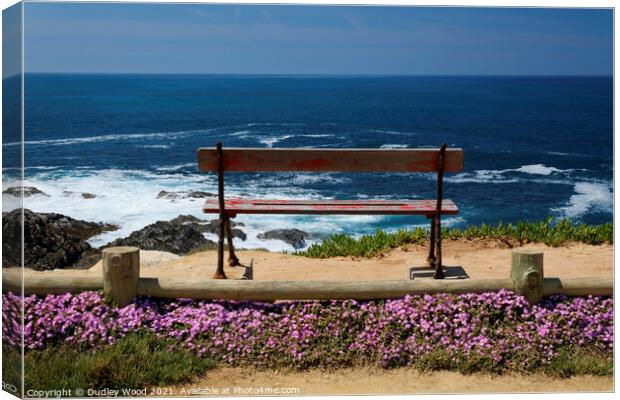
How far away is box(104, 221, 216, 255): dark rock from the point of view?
46.1 ft

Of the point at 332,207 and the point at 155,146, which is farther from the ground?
the point at 332,207

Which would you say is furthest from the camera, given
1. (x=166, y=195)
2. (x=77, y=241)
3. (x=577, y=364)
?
(x=166, y=195)

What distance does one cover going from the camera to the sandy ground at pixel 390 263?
9312mm

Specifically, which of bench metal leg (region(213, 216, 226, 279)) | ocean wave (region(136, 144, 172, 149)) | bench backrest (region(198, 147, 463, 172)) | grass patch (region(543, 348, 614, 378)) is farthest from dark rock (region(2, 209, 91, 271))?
ocean wave (region(136, 144, 172, 149))

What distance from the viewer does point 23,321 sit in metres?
6.56

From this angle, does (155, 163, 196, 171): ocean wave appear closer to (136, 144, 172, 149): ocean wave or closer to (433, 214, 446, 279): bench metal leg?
(136, 144, 172, 149): ocean wave

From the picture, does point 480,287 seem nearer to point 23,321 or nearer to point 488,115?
point 23,321

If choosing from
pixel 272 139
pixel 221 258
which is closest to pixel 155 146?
pixel 272 139

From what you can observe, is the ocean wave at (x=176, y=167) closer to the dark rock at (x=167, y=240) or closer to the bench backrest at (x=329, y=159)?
the dark rock at (x=167, y=240)

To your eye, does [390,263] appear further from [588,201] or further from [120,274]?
[588,201]

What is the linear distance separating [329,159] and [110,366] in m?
2.65

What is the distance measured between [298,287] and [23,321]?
6.88 ft

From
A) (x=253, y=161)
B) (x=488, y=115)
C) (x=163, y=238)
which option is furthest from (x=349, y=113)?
(x=253, y=161)

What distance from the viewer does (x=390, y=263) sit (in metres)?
10.5
